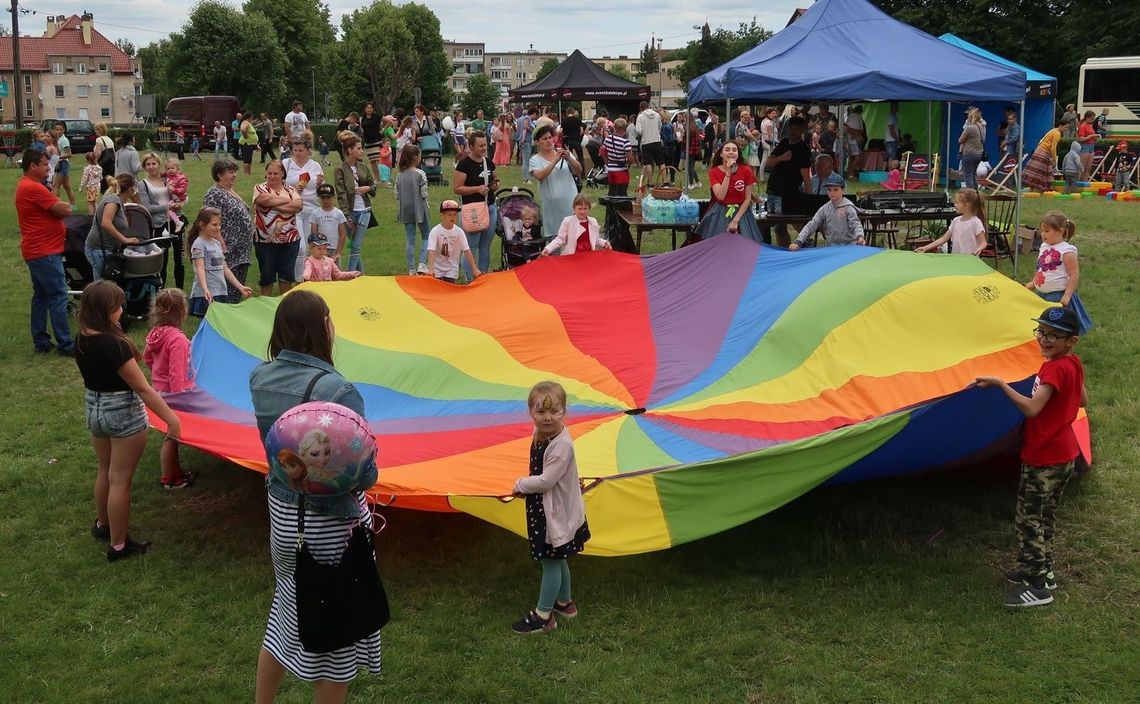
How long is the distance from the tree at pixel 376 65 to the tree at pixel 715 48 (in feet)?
54.6

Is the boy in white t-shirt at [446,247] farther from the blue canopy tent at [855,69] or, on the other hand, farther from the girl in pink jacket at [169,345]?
the blue canopy tent at [855,69]

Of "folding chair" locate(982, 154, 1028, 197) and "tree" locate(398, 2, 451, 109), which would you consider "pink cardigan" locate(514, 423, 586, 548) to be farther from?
"tree" locate(398, 2, 451, 109)

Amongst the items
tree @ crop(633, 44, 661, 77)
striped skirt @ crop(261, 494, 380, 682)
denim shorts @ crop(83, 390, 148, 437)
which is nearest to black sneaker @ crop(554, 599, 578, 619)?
striped skirt @ crop(261, 494, 380, 682)

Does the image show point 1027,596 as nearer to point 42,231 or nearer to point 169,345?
point 169,345

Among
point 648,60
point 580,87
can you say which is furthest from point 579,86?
point 648,60

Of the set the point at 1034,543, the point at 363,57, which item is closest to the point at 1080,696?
the point at 1034,543

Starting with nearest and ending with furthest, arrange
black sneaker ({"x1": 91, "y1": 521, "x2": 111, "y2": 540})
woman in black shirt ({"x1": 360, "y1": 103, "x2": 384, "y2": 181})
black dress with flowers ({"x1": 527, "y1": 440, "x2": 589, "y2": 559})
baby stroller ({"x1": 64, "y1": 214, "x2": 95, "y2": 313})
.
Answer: black dress with flowers ({"x1": 527, "y1": 440, "x2": 589, "y2": 559})
black sneaker ({"x1": 91, "y1": 521, "x2": 111, "y2": 540})
baby stroller ({"x1": 64, "y1": 214, "x2": 95, "y2": 313})
woman in black shirt ({"x1": 360, "y1": 103, "x2": 384, "y2": 181})

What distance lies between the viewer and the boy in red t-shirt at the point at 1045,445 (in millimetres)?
4379

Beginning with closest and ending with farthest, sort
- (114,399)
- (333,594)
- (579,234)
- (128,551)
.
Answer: (333,594)
(114,399)
(128,551)
(579,234)

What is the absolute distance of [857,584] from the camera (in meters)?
4.78

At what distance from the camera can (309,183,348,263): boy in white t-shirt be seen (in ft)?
30.0

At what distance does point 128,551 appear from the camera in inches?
204

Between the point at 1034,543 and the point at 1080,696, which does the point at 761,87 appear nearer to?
the point at 1034,543

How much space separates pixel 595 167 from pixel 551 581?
17.1 meters
